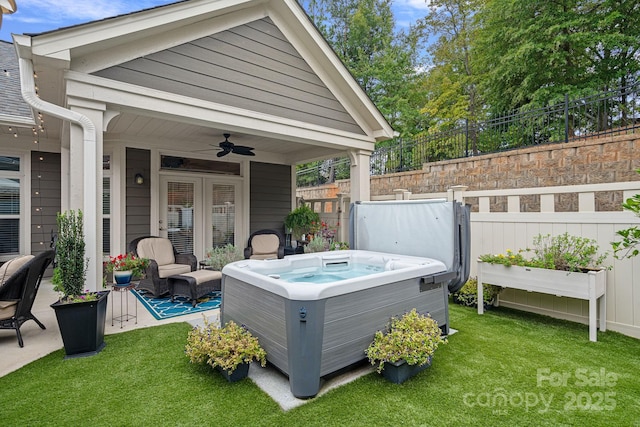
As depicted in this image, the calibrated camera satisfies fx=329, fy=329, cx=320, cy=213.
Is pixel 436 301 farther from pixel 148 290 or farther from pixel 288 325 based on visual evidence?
pixel 148 290

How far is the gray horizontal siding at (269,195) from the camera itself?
24.6ft

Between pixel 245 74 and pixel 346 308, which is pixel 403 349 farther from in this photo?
pixel 245 74

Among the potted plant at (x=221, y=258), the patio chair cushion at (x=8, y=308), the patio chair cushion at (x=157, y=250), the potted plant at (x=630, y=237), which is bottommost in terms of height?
the patio chair cushion at (x=8, y=308)

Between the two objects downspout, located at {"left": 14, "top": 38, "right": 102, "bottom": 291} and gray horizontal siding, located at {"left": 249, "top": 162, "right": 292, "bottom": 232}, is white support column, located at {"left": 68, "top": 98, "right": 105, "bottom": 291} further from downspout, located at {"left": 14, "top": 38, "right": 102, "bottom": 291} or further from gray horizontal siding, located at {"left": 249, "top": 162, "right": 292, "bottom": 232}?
gray horizontal siding, located at {"left": 249, "top": 162, "right": 292, "bottom": 232}

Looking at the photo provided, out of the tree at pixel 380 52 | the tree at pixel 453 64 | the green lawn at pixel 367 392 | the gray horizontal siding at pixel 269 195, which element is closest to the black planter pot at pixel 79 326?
the green lawn at pixel 367 392

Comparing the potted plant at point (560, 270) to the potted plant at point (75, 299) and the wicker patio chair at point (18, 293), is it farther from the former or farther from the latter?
the wicker patio chair at point (18, 293)

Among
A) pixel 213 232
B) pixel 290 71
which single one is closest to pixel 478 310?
pixel 290 71

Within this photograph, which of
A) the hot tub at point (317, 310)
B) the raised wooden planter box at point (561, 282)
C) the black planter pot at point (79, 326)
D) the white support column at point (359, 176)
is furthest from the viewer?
the white support column at point (359, 176)

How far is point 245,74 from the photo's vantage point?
434cm

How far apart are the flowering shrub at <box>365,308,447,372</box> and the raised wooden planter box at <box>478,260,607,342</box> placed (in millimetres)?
1717

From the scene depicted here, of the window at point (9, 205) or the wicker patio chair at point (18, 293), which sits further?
the window at point (9, 205)

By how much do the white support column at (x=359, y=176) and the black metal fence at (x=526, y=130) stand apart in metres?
2.97

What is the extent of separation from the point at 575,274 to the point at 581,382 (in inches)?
48.7

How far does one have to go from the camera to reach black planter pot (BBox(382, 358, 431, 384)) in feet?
8.14
